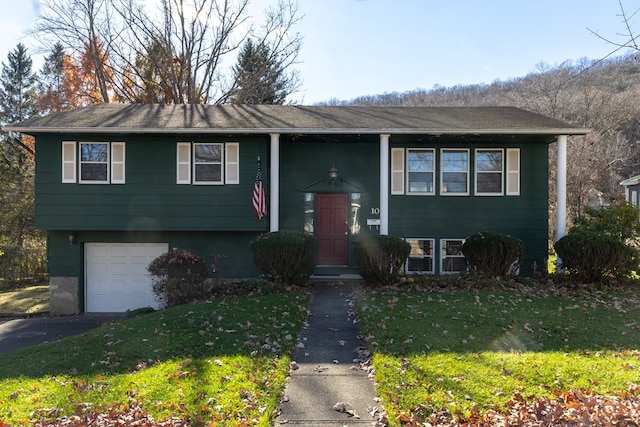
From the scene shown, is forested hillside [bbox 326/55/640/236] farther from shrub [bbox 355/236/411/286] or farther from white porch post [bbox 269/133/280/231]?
shrub [bbox 355/236/411/286]

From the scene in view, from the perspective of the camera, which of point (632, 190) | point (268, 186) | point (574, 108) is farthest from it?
point (632, 190)

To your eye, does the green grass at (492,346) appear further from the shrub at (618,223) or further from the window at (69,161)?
the window at (69,161)

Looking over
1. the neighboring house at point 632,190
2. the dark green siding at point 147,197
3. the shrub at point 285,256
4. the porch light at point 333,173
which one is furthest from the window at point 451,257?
the neighboring house at point 632,190

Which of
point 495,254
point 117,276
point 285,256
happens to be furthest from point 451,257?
point 117,276

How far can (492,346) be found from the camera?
6539 millimetres

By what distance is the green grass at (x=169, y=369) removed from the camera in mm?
4883

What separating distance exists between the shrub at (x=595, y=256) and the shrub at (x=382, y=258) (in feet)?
13.5

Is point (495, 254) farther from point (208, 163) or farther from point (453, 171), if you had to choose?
point (208, 163)

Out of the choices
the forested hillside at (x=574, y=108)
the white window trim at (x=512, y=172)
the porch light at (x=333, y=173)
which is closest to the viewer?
the porch light at (x=333, y=173)

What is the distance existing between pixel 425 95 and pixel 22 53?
28509mm

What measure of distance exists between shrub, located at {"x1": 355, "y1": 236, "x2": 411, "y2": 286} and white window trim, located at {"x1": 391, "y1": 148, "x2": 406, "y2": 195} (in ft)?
8.33

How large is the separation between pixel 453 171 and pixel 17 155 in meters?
24.3

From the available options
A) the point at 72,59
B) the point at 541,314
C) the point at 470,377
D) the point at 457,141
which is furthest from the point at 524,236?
the point at 72,59

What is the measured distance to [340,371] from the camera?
5961mm
